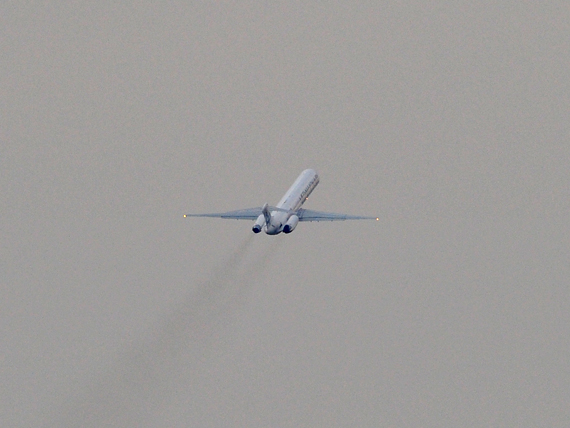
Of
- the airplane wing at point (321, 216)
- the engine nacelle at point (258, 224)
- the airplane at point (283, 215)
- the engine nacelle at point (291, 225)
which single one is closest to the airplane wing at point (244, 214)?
the airplane at point (283, 215)

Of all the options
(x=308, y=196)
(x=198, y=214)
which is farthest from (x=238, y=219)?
(x=308, y=196)

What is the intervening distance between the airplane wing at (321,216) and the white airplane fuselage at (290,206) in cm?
129

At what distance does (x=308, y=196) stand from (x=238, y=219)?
49.8 ft

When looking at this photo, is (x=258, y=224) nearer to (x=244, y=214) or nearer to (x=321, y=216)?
(x=244, y=214)

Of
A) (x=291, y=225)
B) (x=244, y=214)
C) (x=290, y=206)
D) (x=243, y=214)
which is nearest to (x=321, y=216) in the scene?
(x=290, y=206)

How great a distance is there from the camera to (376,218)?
14738 centimetres

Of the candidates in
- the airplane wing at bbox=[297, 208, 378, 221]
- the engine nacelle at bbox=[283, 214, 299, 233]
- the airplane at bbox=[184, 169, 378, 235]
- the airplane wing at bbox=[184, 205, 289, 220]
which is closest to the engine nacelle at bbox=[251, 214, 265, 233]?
the airplane at bbox=[184, 169, 378, 235]

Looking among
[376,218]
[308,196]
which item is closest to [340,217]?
[376,218]

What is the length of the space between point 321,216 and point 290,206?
4.54 meters

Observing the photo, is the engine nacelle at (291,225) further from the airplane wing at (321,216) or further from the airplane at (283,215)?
the airplane wing at (321,216)

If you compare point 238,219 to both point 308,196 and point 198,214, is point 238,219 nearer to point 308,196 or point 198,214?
point 198,214

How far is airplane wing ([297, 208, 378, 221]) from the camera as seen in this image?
149 meters

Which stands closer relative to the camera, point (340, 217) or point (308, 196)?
point (340, 217)

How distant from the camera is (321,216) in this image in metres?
150
